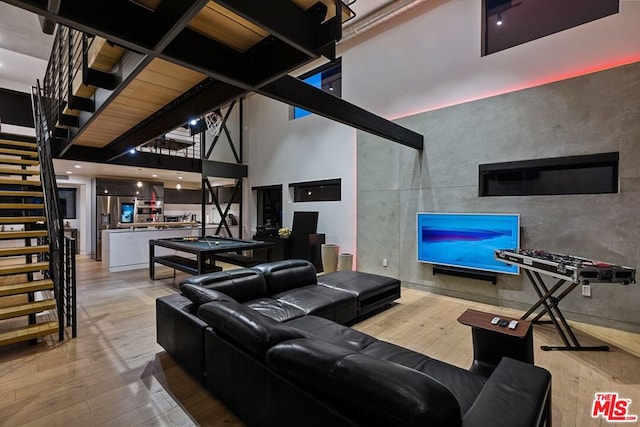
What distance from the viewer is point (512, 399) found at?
1238mm

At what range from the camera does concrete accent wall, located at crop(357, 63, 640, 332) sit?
3.49 metres

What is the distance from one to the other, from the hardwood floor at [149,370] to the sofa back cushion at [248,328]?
658 millimetres

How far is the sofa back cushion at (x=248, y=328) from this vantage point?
1.64 metres

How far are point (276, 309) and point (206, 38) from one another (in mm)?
2389

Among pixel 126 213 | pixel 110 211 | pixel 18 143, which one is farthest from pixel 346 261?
pixel 110 211

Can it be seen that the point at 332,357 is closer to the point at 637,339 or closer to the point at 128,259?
the point at 637,339

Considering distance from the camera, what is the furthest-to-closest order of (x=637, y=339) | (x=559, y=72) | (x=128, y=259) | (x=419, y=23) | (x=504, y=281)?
(x=128, y=259)
(x=419, y=23)
(x=504, y=281)
(x=559, y=72)
(x=637, y=339)

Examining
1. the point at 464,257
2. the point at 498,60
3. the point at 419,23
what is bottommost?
the point at 464,257

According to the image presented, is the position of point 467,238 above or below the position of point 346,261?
above

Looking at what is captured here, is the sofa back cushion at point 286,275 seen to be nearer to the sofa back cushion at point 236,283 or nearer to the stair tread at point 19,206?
the sofa back cushion at point 236,283

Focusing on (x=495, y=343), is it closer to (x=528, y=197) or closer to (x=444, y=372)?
(x=444, y=372)

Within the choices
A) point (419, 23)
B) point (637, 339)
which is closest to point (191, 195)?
point (419, 23)

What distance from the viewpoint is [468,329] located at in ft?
11.4

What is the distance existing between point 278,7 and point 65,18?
1194 mm
